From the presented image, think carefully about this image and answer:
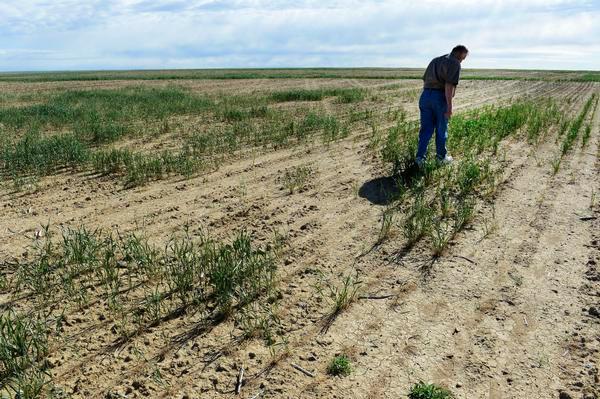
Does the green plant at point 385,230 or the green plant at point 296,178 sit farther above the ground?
the green plant at point 296,178

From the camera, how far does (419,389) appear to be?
109 inches

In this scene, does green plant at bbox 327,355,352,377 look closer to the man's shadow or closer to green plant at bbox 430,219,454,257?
green plant at bbox 430,219,454,257

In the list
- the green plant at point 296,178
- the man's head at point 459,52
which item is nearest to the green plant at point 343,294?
the green plant at point 296,178

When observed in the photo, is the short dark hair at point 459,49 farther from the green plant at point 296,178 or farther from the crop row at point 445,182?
the green plant at point 296,178

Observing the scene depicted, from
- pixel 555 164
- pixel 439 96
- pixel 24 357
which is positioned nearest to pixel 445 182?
pixel 439 96

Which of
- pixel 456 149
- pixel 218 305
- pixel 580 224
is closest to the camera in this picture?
pixel 218 305

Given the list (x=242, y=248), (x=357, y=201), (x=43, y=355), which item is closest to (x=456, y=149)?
(x=357, y=201)

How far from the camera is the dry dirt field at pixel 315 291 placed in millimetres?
2947

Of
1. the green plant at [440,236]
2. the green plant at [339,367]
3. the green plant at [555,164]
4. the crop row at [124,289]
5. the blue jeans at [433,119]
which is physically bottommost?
the green plant at [339,367]

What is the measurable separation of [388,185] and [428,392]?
433cm

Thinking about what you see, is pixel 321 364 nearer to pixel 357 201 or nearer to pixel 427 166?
pixel 357 201

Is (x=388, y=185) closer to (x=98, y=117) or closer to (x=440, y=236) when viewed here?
(x=440, y=236)

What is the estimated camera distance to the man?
680cm

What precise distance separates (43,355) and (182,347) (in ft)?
3.21
